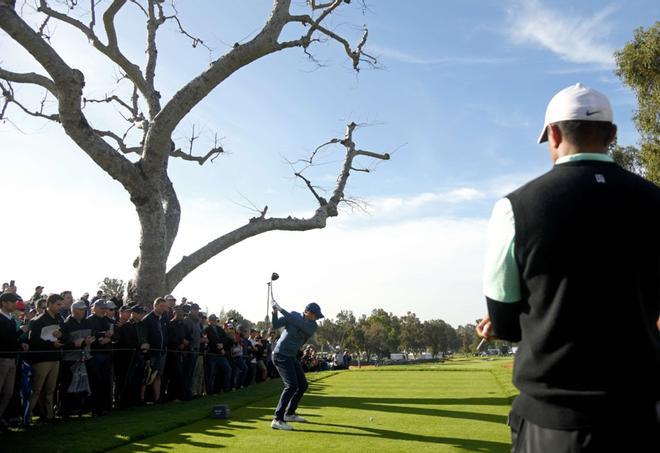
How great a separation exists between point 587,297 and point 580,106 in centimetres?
84

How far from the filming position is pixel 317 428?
10203 millimetres

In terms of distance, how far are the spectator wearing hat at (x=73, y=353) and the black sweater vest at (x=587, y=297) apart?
442 inches

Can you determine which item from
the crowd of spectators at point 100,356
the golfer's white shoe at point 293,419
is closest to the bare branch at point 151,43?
the crowd of spectators at point 100,356

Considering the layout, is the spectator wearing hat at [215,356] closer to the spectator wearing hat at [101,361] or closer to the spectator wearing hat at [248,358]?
the spectator wearing hat at [248,358]

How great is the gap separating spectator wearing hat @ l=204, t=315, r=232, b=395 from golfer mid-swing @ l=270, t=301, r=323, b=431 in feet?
23.5

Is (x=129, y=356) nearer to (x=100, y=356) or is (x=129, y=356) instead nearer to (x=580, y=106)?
(x=100, y=356)

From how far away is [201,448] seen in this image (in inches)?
323

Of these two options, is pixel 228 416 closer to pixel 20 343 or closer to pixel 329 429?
pixel 329 429

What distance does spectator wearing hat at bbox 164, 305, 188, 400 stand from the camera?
50.5ft

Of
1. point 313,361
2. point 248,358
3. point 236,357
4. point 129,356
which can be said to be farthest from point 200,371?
point 313,361

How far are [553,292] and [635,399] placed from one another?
46 cm

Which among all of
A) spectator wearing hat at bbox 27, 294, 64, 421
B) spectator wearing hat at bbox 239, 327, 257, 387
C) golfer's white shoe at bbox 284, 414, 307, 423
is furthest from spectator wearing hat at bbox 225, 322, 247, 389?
golfer's white shoe at bbox 284, 414, 307, 423

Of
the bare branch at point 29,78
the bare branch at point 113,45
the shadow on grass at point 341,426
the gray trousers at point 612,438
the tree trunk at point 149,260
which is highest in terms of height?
the bare branch at point 113,45

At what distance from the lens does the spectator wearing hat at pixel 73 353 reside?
11.9 metres
